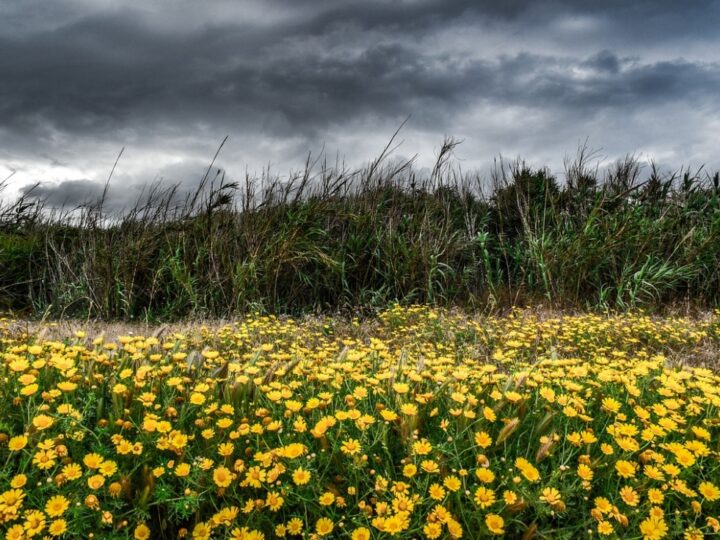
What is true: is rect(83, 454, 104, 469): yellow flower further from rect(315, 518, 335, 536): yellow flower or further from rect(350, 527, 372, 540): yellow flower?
rect(350, 527, 372, 540): yellow flower

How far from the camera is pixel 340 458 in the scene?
163 centimetres

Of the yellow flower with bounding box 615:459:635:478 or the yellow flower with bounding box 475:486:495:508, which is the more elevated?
the yellow flower with bounding box 615:459:635:478

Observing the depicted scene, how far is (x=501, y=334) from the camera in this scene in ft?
15.5

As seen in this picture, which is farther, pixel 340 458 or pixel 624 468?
pixel 340 458

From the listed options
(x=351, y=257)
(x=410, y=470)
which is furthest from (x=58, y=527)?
(x=351, y=257)

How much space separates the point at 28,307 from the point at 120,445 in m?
6.43

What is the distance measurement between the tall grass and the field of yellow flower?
3.93m

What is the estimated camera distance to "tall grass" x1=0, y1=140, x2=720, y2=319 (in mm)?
6086

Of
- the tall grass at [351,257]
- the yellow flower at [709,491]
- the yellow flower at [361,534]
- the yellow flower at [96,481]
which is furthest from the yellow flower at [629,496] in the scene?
the tall grass at [351,257]

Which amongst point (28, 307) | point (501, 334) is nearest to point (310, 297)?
point (501, 334)

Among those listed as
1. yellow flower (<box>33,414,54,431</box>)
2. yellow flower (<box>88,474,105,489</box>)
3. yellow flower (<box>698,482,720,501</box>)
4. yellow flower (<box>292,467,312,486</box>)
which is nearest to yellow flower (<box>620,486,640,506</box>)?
yellow flower (<box>698,482,720,501</box>)

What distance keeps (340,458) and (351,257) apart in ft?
15.6

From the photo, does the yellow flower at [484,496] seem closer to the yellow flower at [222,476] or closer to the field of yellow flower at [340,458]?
the field of yellow flower at [340,458]

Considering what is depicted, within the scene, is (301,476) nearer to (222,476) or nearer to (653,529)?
(222,476)
